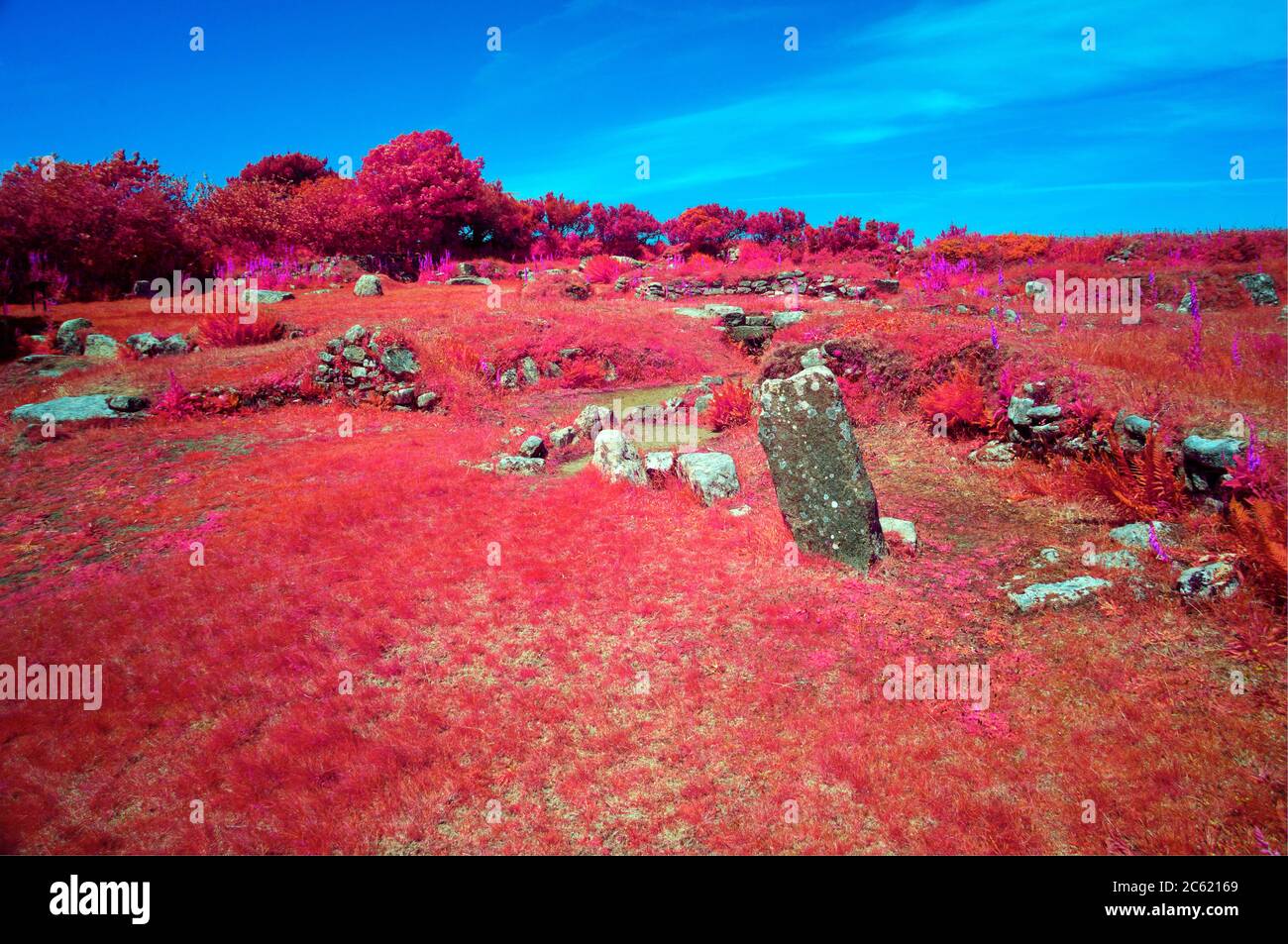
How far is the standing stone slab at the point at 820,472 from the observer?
7.44 meters

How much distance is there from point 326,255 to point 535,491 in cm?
3134

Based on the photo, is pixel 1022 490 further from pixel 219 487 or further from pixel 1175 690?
pixel 219 487

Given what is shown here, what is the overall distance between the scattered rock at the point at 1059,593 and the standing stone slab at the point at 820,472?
165cm

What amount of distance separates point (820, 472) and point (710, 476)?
2.59 metres

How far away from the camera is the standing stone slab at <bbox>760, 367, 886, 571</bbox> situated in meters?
7.44

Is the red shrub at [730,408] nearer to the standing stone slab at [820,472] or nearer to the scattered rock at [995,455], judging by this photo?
the scattered rock at [995,455]

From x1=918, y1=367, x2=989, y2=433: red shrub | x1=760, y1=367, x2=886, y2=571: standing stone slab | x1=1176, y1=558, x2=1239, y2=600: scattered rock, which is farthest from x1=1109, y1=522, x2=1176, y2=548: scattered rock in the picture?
x1=918, y1=367, x2=989, y2=433: red shrub

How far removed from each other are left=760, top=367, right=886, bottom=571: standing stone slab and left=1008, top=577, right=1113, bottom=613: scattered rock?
5.40 feet

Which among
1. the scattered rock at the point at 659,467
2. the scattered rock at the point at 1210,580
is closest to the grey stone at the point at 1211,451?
the scattered rock at the point at 1210,580

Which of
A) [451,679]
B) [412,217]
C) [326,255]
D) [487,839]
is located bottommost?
[487,839]

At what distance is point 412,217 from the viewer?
3519 centimetres

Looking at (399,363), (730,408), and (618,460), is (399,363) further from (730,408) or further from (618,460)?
(730,408)

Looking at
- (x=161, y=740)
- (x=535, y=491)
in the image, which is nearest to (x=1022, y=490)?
(x=535, y=491)

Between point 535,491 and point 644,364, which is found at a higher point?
point 644,364
